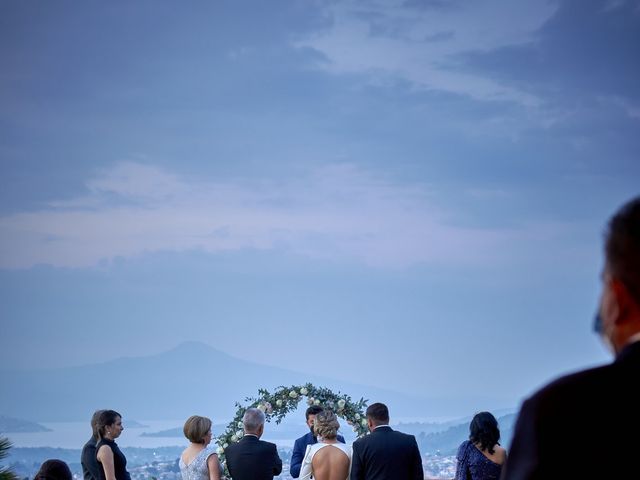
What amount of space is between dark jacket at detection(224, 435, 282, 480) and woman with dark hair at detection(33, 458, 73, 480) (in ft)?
9.19

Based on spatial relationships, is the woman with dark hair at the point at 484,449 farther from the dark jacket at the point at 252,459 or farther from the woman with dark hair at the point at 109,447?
the woman with dark hair at the point at 109,447

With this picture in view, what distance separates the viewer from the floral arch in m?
10.7

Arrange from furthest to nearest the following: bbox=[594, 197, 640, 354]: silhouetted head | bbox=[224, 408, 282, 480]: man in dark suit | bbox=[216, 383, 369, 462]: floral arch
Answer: bbox=[216, 383, 369, 462]: floral arch → bbox=[224, 408, 282, 480]: man in dark suit → bbox=[594, 197, 640, 354]: silhouetted head

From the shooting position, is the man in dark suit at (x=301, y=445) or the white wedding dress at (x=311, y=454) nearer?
the white wedding dress at (x=311, y=454)

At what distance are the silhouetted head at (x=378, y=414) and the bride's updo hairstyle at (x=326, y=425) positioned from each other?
0.31 m

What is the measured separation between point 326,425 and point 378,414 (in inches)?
18.1

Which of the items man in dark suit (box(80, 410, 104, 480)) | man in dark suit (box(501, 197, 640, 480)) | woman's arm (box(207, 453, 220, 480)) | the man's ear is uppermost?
man in dark suit (box(80, 410, 104, 480))

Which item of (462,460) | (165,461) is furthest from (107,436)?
(165,461)

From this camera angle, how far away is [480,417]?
304 inches

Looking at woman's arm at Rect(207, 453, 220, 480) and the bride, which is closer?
the bride

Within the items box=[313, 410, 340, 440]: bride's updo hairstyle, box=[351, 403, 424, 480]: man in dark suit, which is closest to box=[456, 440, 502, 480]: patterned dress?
box=[351, 403, 424, 480]: man in dark suit

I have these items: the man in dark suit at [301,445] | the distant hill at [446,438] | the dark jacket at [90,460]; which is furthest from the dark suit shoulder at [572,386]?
the distant hill at [446,438]

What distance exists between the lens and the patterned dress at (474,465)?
7703mm

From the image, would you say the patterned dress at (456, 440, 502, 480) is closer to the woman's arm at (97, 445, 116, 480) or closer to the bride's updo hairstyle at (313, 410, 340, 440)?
the bride's updo hairstyle at (313, 410, 340, 440)
